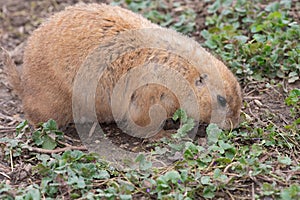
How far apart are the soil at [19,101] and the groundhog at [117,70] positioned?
0.90 ft

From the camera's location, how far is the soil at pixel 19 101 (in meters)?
5.37

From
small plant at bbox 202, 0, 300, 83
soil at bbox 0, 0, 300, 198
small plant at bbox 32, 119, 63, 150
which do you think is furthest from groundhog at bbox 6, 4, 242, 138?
small plant at bbox 202, 0, 300, 83

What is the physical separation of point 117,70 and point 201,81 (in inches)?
33.4

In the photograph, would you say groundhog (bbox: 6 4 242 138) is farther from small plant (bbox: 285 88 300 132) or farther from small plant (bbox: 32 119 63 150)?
small plant (bbox: 285 88 300 132)

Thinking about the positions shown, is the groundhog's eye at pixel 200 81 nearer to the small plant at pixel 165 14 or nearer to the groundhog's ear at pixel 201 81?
the groundhog's ear at pixel 201 81

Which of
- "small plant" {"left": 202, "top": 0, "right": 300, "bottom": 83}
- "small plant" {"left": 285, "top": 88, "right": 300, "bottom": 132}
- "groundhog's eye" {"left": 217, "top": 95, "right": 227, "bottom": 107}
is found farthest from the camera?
"small plant" {"left": 202, "top": 0, "right": 300, "bottom": 83}

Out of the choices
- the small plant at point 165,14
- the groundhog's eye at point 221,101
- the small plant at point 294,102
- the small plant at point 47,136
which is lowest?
the small plant at point 47,136

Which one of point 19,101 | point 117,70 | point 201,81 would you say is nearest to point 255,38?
point 201,81

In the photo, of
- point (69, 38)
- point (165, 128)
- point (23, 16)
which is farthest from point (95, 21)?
point (23, 16)

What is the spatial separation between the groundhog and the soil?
0.90ft

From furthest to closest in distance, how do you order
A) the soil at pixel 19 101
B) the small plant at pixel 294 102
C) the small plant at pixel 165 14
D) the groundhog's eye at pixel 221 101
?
the small plant at pixel 165 14
the soil at pixel 19 101
the small plant at pixel 294 102
the groundhog's eye at pixel 221 101

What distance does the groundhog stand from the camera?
5.12 m

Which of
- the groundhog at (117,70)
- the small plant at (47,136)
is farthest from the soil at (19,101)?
the small plant at (47,136)

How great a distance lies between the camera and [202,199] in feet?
13.8
